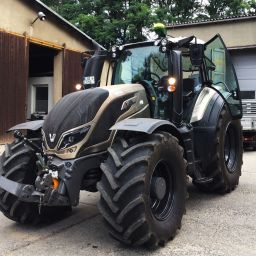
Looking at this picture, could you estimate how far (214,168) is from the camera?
637cm

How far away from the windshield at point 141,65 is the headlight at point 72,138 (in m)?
1.58

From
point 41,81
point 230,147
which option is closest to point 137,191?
point 230,147

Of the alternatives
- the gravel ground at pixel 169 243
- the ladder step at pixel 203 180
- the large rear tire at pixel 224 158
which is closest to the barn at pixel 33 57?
the large rear tire at pixel 224 158

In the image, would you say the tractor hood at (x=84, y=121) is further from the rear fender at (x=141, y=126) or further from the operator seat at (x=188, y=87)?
the operator seat at (x=188, y=87)

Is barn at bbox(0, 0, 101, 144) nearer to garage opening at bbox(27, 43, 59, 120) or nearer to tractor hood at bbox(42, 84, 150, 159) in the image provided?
garage opening at bbox(27, 43, 59, 120)

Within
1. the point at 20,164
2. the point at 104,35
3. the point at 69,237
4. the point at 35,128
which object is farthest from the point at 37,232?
the point at 104,35

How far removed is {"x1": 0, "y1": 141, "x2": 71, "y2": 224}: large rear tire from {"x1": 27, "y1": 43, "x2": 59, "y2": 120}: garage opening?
1157 centimetres

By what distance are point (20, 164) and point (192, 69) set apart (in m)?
2.99

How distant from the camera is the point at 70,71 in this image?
54.6ft

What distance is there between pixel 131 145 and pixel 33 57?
14.3 metres

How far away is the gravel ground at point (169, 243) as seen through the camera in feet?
14.7

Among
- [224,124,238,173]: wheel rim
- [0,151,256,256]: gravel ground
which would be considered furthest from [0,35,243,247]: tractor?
[224,124,238,173]: wheel rim

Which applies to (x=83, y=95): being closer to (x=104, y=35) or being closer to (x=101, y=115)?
(x=101, y=115)

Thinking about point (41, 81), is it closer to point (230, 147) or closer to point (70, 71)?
point (70, 71)
